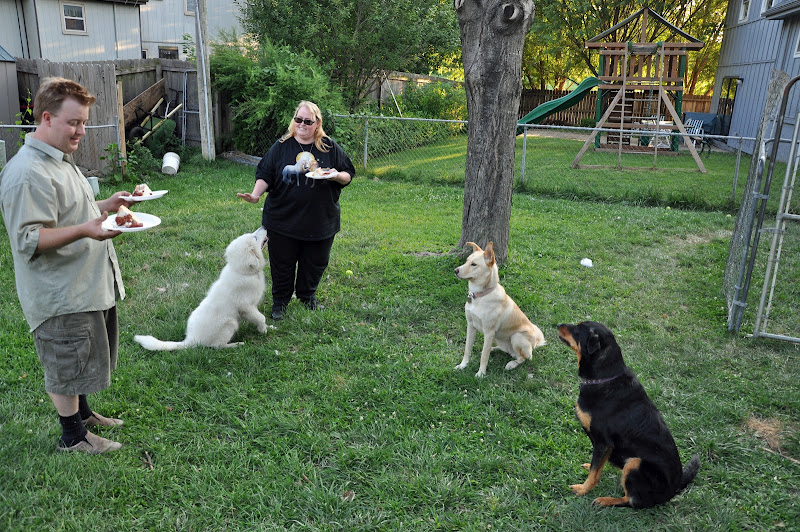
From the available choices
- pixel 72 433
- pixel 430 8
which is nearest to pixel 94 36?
pixel 430 8

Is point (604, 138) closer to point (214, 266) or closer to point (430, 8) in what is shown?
point (430, 8)

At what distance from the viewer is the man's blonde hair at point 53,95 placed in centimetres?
271

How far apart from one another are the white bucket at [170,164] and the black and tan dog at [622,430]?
995cm

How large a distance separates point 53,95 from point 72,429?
6.33 ft

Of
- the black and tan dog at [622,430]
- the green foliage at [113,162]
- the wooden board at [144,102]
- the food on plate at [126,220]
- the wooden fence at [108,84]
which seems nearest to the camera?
the food on plate at [126,220]

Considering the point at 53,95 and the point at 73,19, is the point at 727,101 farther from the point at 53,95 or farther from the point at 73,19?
the point at 53,95

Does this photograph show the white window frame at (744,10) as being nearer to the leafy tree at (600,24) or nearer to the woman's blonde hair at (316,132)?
the leafy tree at (600,24)

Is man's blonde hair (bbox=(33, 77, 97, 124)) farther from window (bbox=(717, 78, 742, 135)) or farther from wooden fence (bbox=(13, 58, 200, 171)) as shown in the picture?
window (bbox=(717, 78, 742, 135))

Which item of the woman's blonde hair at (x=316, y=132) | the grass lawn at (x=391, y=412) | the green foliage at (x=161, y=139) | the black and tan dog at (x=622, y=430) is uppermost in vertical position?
the woman's blonde hair at (x=316, y=132)

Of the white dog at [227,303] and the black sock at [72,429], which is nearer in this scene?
the black sock at [72,429]

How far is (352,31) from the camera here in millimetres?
15453

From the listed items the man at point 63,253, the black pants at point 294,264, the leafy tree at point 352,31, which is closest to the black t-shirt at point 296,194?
the black pants at point 294,264

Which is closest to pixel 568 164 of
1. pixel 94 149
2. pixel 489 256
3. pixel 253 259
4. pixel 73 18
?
pixel 94 149

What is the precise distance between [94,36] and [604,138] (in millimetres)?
18358
